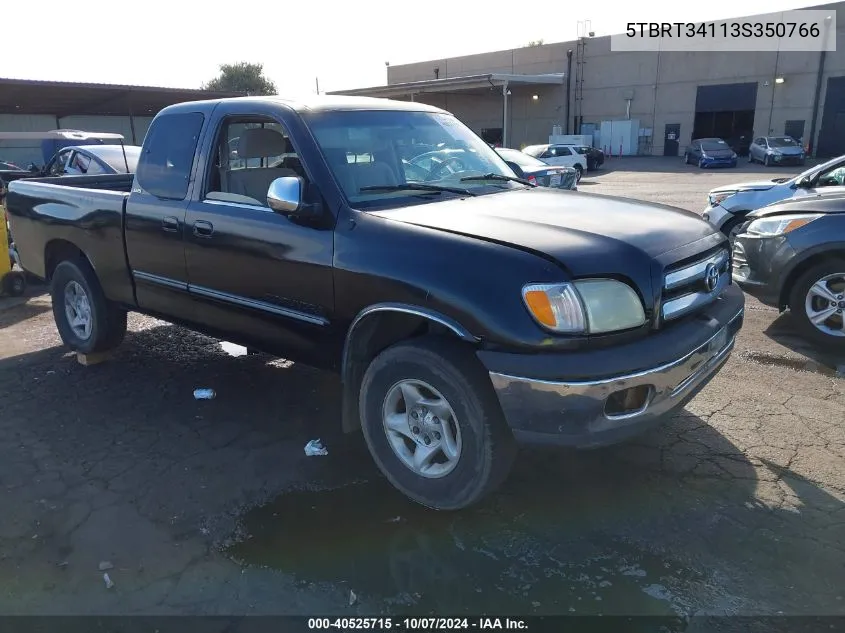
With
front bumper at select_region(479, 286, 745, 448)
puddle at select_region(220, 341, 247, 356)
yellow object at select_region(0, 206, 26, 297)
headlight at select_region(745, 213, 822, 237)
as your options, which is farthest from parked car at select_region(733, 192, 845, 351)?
yellow object at select_region(0, 206, 26, 297)

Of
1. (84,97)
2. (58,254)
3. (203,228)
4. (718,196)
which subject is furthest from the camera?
(84,97)

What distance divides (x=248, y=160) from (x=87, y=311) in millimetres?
2227

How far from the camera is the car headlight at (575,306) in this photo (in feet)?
9.04

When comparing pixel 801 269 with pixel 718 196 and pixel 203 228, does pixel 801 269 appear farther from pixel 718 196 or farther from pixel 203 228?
pixel 203 228

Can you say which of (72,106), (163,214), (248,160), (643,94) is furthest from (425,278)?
(643,94)

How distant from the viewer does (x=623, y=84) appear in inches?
1770

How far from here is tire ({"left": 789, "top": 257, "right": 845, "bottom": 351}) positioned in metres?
5.39

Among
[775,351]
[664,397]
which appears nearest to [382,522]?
[664,397]

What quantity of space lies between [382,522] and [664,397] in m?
1.47

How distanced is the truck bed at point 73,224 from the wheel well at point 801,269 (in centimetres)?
541

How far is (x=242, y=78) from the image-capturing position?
6378 centimetres

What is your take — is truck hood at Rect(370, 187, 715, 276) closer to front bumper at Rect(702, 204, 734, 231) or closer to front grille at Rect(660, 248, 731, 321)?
front grille at Rect(660, 248, 731, 321)

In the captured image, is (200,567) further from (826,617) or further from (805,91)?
(805,91)

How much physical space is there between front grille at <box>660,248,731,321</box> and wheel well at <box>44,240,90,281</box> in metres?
4.60
